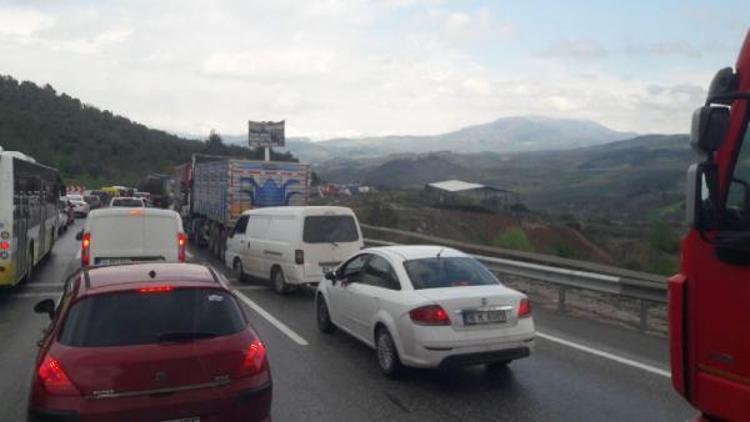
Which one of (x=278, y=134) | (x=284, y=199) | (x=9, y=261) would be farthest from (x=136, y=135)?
(x=9, y=261)

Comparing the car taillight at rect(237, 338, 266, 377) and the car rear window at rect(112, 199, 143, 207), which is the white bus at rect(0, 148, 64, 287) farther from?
the car rear window at rect(112, 199, 143, 207)

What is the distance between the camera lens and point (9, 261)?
13211mm

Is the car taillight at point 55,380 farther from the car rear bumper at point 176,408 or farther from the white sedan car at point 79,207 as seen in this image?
the white sedan car at point 79,207

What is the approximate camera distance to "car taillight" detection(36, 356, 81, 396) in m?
4.84

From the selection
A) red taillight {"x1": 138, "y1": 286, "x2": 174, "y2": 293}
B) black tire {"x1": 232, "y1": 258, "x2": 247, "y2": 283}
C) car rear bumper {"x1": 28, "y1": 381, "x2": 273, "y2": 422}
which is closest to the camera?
car rear bumper {"x1": 28, "y1": 381, "x2": 273, "y2": 422}

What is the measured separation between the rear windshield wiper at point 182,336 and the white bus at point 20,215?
942 cm

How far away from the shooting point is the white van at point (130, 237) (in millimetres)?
12922

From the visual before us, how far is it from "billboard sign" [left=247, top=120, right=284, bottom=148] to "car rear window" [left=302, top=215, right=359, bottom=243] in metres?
33.8

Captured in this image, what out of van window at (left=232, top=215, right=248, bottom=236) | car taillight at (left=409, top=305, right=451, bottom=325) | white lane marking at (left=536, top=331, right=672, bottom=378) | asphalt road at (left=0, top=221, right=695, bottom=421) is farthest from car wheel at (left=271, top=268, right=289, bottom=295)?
car taillight at (left=409, top=305, right=451, bottom=325)

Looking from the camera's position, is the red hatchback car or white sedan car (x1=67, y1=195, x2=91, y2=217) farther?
white sedan car (x1=67, y1=195, x2=91, y2=217)

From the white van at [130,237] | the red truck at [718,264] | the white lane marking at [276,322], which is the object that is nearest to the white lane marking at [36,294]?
the white van at [130,237]

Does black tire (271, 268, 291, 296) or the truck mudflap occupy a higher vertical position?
the truck mudflap

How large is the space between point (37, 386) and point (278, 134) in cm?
4494

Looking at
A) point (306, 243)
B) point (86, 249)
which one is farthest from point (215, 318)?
point (306, 243)
